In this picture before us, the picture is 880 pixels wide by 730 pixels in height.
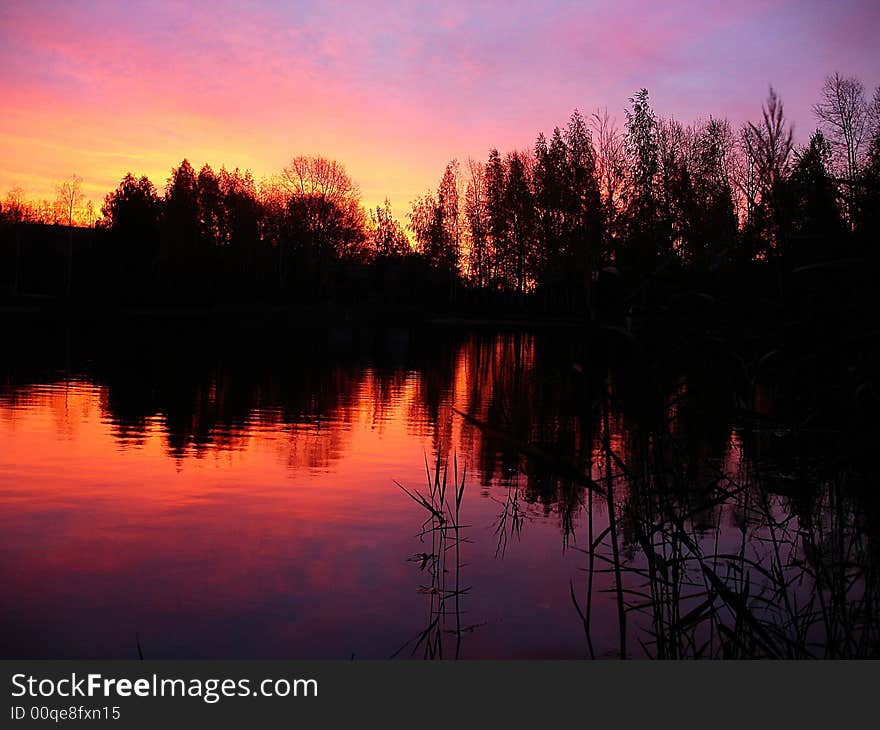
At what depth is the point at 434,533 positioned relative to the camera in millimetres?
8383

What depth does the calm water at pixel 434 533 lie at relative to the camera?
4.47 meters

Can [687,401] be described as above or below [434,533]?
above

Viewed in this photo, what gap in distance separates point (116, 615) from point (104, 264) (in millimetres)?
64306

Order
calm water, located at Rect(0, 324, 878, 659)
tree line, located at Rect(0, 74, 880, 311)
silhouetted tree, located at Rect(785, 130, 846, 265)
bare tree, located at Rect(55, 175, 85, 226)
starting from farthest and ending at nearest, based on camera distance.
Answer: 1. bare tree, located at Rect(55, 175, 85, 226)
2. tree line, located at Rect(0, 74, 880, 311)
3. calm water, located at Rect(0, 324, 878, 659)
4. silhouetted tree, located at Rect(785, 130, 846, 265)

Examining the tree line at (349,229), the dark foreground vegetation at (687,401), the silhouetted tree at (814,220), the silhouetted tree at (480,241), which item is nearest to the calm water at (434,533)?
the dark foreground vegetation at (687,401)

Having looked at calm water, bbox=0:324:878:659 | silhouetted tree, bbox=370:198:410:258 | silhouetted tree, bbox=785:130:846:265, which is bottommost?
calm water, bbox=0:324:878:659

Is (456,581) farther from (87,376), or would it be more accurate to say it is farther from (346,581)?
(87,376)

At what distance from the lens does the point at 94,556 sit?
7.36 meters

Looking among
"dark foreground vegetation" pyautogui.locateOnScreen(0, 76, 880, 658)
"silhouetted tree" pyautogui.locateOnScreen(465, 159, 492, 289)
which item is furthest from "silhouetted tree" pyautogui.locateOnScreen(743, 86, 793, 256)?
"silhouetted tree" pyautogui.locateOnScreen(465, 159, 492, 289)

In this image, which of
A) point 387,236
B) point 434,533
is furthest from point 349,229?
point 434,533

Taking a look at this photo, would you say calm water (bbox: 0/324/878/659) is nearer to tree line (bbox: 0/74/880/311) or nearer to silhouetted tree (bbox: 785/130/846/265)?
silhouetted tree (bbox: 785/130/846/265)

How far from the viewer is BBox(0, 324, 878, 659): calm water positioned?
447cm

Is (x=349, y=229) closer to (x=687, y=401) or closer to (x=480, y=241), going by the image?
(x=480, y=241)

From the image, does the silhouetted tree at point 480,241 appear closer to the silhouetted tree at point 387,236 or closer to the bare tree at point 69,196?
the silhouetted tree at point 387,236
